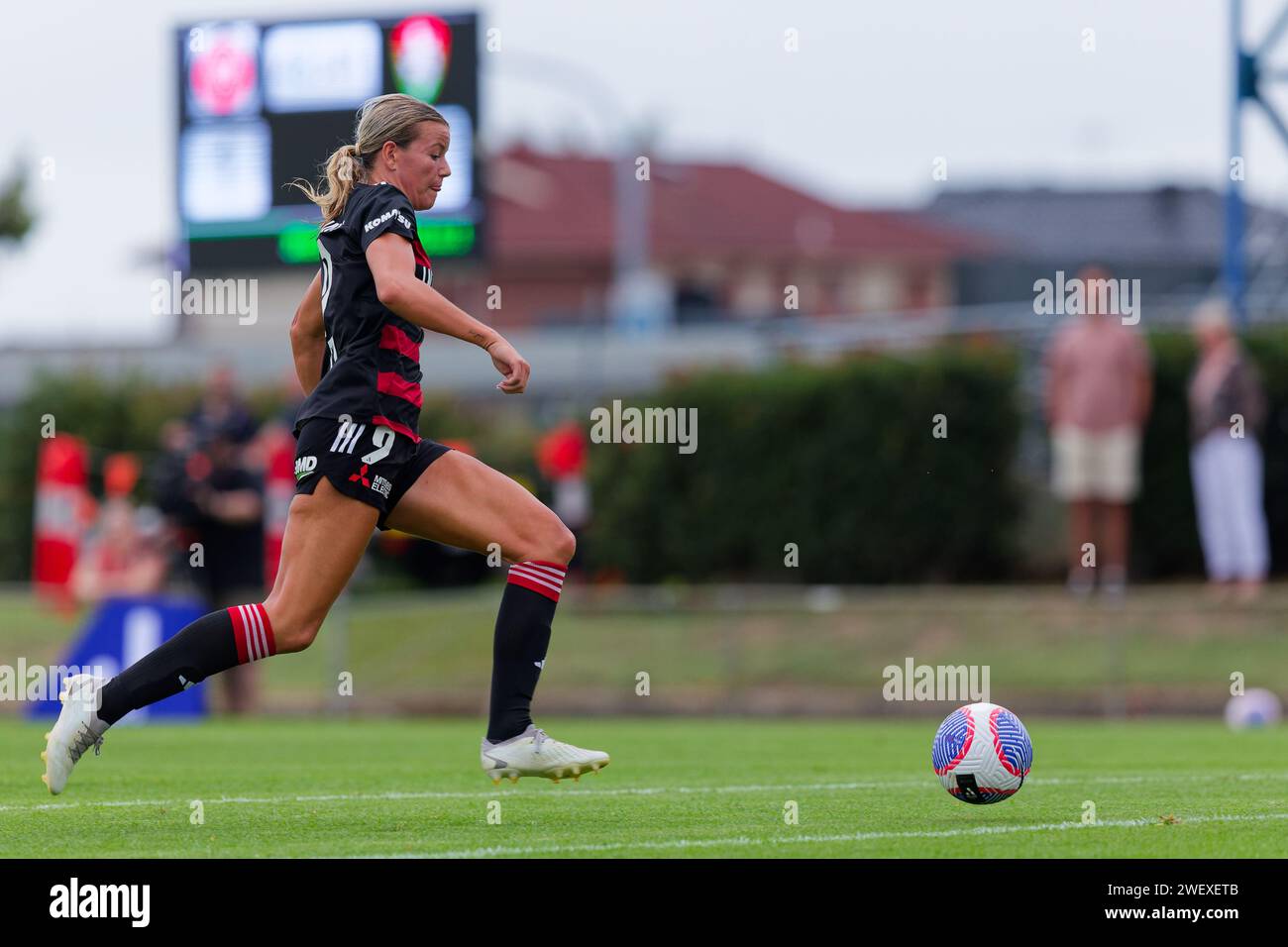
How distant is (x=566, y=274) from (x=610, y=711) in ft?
197

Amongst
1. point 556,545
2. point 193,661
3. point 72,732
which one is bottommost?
point 72,732

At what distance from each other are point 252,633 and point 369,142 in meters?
1.74

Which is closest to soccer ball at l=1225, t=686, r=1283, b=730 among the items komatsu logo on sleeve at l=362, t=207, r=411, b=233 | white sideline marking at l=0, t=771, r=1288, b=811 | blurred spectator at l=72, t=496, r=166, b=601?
white sideline marking at l=0, t=771, r=1288, b=811

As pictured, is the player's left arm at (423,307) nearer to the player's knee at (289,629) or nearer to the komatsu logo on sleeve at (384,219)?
the komatsu logo on sleeve at (384,219)

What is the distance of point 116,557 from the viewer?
2206 centimetres

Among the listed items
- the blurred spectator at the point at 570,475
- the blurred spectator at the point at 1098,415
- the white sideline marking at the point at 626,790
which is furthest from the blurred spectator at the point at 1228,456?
the white sideline marking at the point at 626,790

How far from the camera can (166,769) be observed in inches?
393

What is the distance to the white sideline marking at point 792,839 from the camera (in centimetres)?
632

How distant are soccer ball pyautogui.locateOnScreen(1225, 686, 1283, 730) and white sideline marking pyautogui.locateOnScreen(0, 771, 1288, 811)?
5938mm

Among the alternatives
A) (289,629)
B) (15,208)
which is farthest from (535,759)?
(15,208)

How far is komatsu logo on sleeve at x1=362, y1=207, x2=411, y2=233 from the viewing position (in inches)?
287
